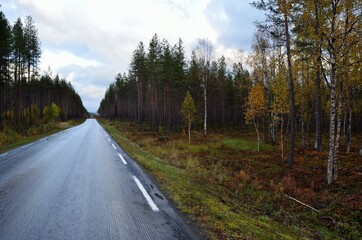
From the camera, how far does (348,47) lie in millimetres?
10750

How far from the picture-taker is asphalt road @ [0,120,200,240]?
4.58 metres

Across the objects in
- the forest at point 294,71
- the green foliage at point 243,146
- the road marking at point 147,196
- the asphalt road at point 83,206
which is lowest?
the green foliage at point 243,146

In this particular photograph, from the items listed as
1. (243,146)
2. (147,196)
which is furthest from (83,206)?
(243,146)

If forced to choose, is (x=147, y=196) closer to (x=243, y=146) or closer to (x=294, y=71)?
(x=294, y=71)

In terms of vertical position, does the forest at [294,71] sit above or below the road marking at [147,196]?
above

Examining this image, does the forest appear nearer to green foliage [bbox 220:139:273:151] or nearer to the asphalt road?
green foliage [bbox 220:139:273:151]

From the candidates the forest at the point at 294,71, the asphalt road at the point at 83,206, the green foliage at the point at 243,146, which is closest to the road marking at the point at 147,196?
the asphalt road at the point at 83,206

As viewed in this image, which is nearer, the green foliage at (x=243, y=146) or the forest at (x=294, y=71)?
the forest at (x=294, y=71)

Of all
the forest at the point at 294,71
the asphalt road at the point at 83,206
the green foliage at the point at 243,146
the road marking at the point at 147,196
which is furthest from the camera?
the green foliage at the point at 243,146

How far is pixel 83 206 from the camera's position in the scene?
5930 mm

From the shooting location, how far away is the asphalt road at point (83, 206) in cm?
458

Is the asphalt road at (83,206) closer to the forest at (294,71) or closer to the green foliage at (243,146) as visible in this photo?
the forest at (294,71)

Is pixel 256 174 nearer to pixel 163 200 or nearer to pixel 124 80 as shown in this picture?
pixel 163 200

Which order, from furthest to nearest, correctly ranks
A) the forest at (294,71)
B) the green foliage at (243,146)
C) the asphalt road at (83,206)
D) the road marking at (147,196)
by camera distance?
the green foliage at (243,146) < the forest at (294,71) < the road marking at (147,196) < the asphalt road at (83,206)
